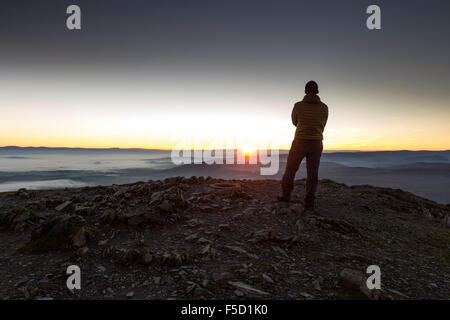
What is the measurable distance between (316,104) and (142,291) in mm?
7942

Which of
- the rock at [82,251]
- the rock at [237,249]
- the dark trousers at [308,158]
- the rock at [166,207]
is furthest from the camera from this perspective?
the dark trousers at [308,158]

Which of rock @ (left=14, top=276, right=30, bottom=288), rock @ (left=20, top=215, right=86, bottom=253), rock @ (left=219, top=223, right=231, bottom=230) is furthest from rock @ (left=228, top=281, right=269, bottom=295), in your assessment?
rock @ (left=20, top=215, right=86, bottom=253)

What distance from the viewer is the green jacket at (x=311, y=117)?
30.5 feet

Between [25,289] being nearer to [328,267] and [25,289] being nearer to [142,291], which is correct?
[142,291]

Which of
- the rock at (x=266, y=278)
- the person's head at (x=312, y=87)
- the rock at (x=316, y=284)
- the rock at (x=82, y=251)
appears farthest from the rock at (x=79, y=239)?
the person's head at (x=312, y=87)

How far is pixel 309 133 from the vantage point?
931 cm

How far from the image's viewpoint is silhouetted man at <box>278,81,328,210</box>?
9.30 metres

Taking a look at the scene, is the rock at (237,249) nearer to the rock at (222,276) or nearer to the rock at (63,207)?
the rock at (222,276)

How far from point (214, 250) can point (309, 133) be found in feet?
17.7

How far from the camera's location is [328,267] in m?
5.92

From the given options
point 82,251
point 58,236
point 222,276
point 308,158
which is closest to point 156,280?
point 222,276
